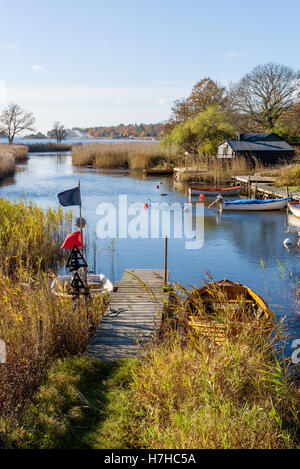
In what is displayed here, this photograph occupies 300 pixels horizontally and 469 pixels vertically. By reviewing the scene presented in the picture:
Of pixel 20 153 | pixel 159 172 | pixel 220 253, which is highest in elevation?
pixel 20 153

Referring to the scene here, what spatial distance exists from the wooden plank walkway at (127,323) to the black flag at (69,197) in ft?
6.19

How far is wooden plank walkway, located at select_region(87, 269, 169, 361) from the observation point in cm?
777

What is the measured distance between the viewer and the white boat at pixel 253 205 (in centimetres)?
2661

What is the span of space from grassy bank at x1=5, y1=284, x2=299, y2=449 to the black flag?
364 centimetres

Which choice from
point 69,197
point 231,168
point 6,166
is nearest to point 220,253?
point 69,197

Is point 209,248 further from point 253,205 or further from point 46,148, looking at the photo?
point 46,148

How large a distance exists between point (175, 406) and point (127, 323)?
135 inches

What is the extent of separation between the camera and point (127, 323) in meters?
8.95

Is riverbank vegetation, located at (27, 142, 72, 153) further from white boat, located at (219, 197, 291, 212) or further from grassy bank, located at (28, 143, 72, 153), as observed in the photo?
white boat, located at (219, 197, 291, 212)

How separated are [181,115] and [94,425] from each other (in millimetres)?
61345

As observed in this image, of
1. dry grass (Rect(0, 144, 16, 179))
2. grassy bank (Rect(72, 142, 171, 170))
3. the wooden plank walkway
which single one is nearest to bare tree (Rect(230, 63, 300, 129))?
grassy bank (Rect(72, 142, 171, 170))

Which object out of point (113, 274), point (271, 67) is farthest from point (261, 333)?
point (271, 67)

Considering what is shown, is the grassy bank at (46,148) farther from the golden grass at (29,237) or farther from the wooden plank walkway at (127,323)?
the wooden plank walkway at (127,323)

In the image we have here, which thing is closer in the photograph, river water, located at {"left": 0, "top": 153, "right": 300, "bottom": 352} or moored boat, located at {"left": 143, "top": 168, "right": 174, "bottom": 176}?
river water, located at {"left": 0, "top": 153, "right": 300, "bottom": 352}
